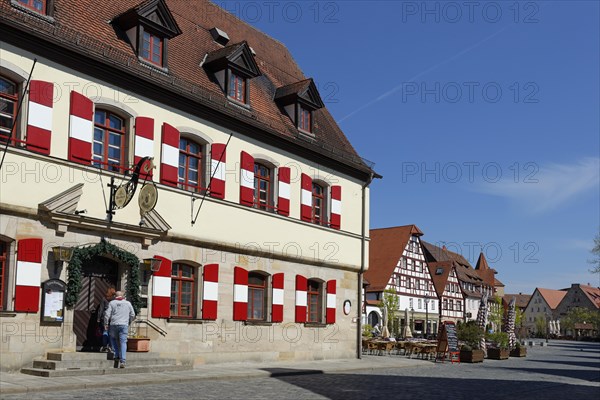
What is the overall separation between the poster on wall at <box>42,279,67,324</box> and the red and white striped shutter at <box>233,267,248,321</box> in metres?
5.75

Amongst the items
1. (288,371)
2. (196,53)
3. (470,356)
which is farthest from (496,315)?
(288,371)

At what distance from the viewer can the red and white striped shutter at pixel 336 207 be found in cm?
2503

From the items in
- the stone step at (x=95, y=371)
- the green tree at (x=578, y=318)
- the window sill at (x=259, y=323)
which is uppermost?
the window sill at (x=259, y=323)

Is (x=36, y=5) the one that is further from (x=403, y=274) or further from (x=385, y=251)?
(x=403, y=274)

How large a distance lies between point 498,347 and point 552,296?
11272 cm

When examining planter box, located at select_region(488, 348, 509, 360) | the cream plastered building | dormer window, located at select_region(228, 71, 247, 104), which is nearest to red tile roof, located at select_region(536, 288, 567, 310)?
planter box, located at select_region(488, 348, 509, 360)

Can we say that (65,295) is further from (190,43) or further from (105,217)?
(190,43)

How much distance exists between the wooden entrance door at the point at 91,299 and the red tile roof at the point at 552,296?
12599 centimetres

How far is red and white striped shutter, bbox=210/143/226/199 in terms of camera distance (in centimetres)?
1980

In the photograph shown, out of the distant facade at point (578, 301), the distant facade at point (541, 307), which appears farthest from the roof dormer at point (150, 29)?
the distant facade at point (541, 307)

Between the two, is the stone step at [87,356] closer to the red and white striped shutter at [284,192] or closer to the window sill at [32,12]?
the red and white striped shutter at [284,192]

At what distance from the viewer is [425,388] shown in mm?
15633

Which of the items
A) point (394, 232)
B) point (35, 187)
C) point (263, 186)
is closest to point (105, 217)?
point (35, 187)

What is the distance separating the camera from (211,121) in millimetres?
20125
